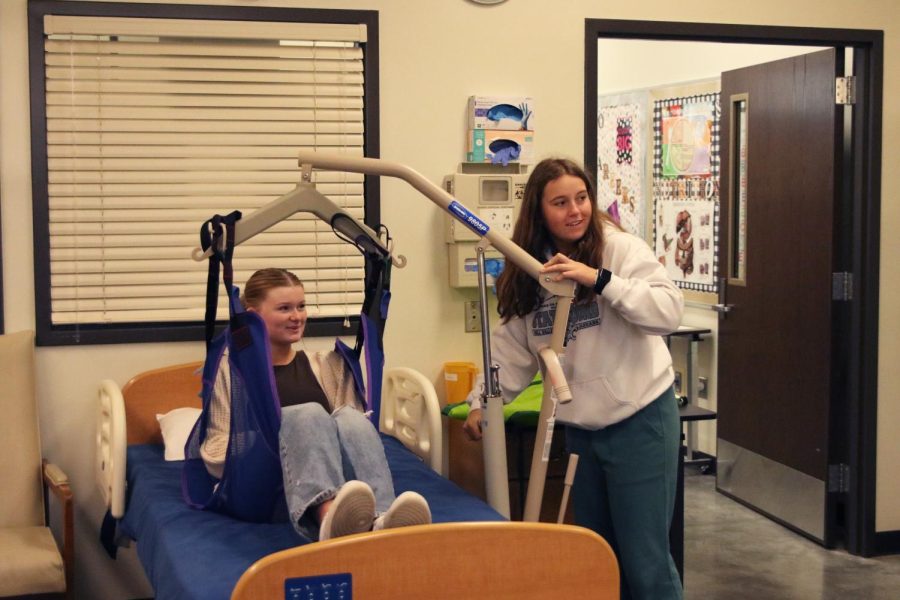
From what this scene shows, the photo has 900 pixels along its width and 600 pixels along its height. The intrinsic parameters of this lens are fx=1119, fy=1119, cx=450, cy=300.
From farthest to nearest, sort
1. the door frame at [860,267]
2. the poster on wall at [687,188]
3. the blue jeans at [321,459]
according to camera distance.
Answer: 1. the poster on wall at [687,188]
2. the door frame at [860,267]
3. the blue jeans at [321,459]

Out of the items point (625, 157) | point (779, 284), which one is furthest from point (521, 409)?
point (625, 157)

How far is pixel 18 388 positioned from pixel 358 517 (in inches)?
59.8

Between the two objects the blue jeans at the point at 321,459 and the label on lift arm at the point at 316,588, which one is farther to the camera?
the blue jeans at the point at 321,459

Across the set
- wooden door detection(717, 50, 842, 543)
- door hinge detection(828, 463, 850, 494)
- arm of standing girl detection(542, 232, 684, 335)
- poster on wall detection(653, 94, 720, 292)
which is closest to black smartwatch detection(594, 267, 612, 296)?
arm of standing girl detection(542, 232, 684, 335)

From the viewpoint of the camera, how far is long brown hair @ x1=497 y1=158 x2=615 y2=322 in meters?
2.92

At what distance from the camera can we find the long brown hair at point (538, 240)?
9.57 feet

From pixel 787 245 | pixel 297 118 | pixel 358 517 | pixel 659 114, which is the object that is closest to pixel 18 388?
pixel 297 118

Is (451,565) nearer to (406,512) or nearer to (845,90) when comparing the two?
(406,512)

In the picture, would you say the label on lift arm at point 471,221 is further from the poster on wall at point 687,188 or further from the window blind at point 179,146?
the poster on wall at point 687,188

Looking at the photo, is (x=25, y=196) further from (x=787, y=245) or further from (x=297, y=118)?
(x=787, y=245)

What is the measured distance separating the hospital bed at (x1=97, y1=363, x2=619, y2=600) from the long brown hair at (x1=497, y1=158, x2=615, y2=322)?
0.54 m

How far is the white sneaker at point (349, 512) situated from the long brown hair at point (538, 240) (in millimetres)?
775

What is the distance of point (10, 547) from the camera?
3.14 metres

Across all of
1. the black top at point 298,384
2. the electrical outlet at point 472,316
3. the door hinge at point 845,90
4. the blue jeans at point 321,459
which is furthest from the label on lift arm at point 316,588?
the door hinge at point 845,90
